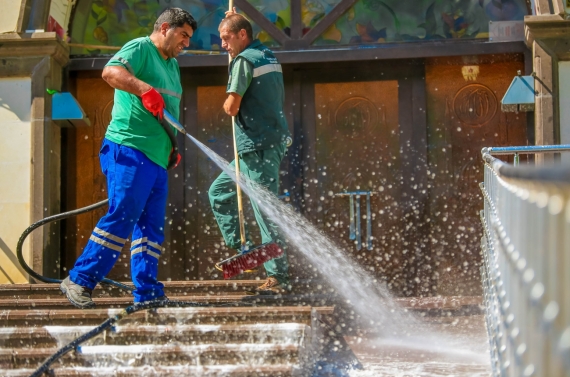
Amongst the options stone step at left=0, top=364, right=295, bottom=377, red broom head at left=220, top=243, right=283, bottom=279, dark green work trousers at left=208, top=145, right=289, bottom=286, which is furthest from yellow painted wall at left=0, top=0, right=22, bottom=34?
stone step at left=0, top=364, right=295, bottom=377

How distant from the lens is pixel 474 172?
24.8 ft

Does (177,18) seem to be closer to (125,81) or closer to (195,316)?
(125,81)

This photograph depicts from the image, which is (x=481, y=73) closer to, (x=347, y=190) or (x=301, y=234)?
(x=347, y=190)

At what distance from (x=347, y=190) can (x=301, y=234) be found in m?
0.87

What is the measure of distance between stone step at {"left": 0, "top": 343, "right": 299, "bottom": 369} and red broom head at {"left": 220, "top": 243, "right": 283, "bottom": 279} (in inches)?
32.2

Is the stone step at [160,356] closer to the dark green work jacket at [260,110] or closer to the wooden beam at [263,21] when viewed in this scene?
the dark green work jacket at [260,110]

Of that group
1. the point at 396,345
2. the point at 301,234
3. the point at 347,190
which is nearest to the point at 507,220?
the point at 396,345

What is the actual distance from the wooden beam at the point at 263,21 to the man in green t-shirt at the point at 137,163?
272cm

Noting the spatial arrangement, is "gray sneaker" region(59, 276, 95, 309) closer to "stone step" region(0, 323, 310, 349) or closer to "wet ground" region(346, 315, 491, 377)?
"stone step" region(0, 323, 310, 349)

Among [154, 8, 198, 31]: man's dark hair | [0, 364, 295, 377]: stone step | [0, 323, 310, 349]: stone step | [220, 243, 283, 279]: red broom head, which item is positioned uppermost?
[154, 8, 198, 31]: man's dark hair

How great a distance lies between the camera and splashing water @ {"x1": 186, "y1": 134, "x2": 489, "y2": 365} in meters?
4.66

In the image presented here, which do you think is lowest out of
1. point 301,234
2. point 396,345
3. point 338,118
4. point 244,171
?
point 396,345

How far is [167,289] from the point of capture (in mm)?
5867

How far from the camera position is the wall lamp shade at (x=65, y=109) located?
741 cm
